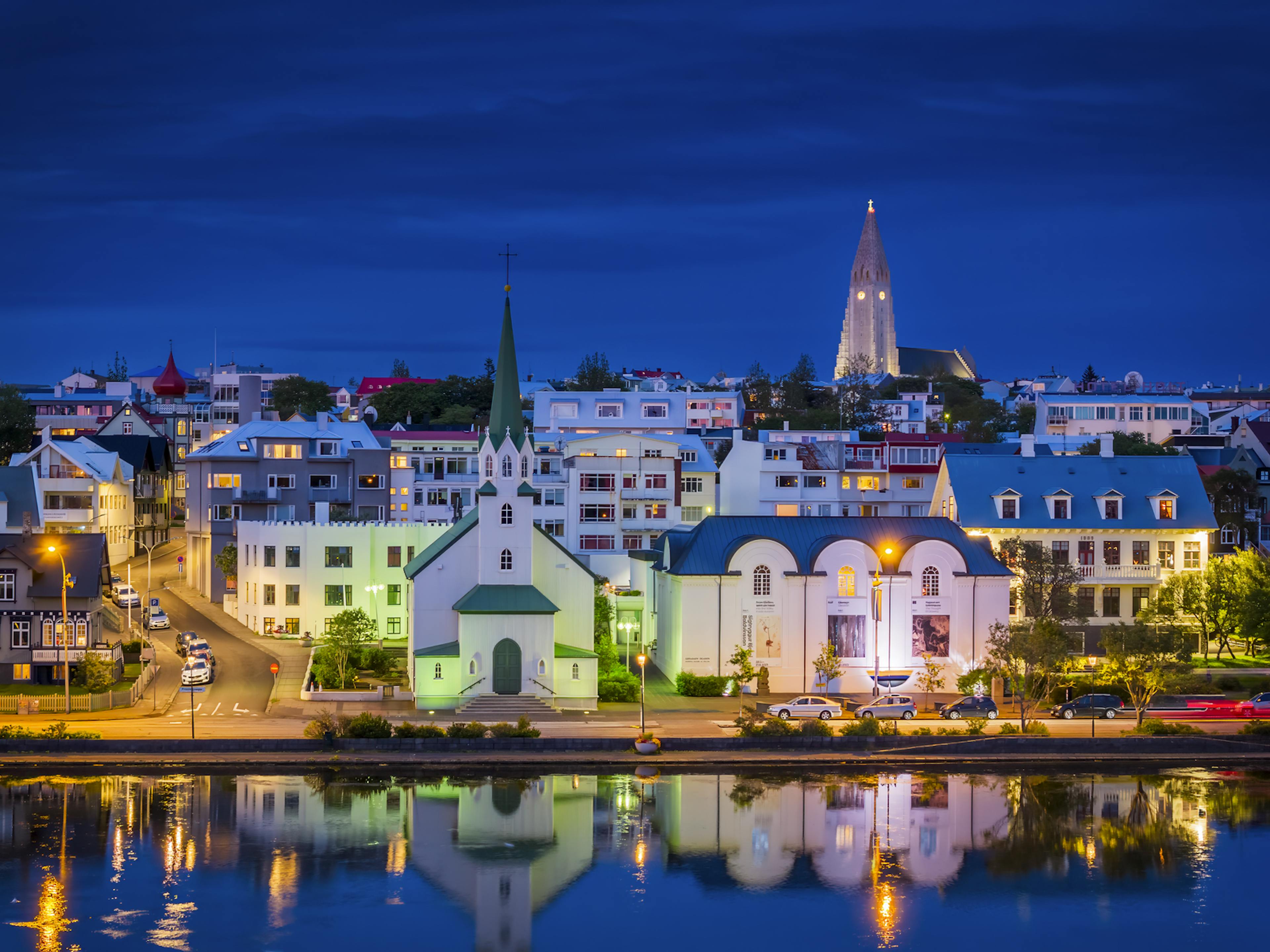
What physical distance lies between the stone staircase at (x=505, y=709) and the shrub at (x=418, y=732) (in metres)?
3.90

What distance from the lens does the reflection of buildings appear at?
40469 mm

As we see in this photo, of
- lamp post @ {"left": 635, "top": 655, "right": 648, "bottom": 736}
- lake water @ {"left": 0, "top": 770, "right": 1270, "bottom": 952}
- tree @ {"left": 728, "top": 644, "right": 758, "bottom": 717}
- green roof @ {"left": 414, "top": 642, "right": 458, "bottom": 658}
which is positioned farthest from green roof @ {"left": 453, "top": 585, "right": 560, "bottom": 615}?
lake water @ {"left": 0, "top": 770, "right": 1270, "bottom": 952}

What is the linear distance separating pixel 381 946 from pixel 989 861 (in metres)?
18.6

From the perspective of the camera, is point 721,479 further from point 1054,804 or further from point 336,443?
point 1054,804

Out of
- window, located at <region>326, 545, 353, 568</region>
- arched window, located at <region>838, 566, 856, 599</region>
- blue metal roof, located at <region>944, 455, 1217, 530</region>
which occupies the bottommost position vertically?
arched window, located at <region>838, 566, 856, 599</region>

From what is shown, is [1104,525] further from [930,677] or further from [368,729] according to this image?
[368,729]

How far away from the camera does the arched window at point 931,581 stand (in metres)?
68.2

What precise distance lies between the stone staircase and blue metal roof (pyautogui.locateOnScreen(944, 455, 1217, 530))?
2679 cm

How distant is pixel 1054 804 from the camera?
169 ft

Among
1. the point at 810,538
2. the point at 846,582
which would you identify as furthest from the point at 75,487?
the point at 846,582

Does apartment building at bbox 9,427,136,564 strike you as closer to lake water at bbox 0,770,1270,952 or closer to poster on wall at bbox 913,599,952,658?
lake water at bbox 0,770,1270,952

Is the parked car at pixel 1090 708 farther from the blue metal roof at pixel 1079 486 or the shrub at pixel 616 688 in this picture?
the shrub at pixel 616 688

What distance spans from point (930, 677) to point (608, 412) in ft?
189

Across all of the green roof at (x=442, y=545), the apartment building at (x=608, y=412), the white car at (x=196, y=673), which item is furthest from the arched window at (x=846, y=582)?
the apartment building at (x=608, y=412)
